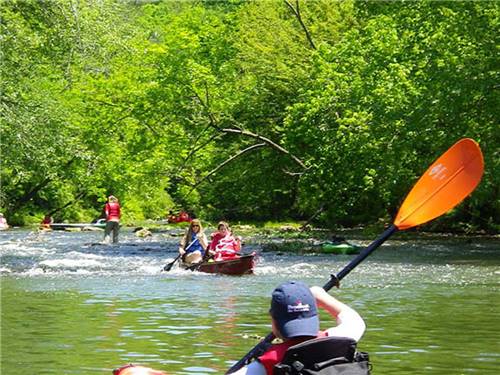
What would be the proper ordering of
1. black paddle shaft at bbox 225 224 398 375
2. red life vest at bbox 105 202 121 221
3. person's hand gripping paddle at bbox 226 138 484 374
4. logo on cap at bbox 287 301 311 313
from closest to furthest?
logo on cap at bbox 287 301 311 313 → black paddle shaft at bbox 225 224 398 375 → person's hand gripping paddle at bbox 226 138 484 374 → red life vest at bbox 105 202 121 221

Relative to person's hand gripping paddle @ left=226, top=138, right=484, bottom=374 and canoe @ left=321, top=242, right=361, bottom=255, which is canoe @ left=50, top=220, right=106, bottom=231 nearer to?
canoe @ left=321, top=242, right=361, bottom=255

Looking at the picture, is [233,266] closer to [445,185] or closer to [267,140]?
[445,185]

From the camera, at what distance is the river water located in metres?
11.0

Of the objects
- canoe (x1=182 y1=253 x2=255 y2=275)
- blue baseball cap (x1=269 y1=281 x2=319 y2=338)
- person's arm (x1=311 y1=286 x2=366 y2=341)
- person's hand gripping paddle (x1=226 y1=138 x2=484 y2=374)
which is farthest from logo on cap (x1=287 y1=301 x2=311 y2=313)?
canoe (x1=182 y1=253 x2=255 y2=275)

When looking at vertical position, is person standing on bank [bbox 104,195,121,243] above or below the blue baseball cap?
below

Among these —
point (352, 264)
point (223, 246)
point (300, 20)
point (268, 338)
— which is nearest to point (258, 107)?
point (300, 20)

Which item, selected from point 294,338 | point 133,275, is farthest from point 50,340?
point 133,275

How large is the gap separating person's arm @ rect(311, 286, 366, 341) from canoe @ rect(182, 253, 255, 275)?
14.5 meters

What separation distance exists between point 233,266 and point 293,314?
15.6 metres

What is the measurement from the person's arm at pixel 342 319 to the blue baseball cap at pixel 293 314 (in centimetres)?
30

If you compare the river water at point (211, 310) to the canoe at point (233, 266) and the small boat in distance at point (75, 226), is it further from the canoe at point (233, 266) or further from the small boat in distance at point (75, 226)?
the small boat in distance at point (75, 226)

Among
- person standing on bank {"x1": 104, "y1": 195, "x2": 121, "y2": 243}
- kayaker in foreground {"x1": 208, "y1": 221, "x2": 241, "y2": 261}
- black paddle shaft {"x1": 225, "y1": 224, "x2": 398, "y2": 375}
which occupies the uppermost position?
black paddle shaft {"x1": 225, "y1": 224, "x2": 398, "y2": 375}

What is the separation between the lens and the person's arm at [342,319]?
5.87m

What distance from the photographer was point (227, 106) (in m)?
36.6
